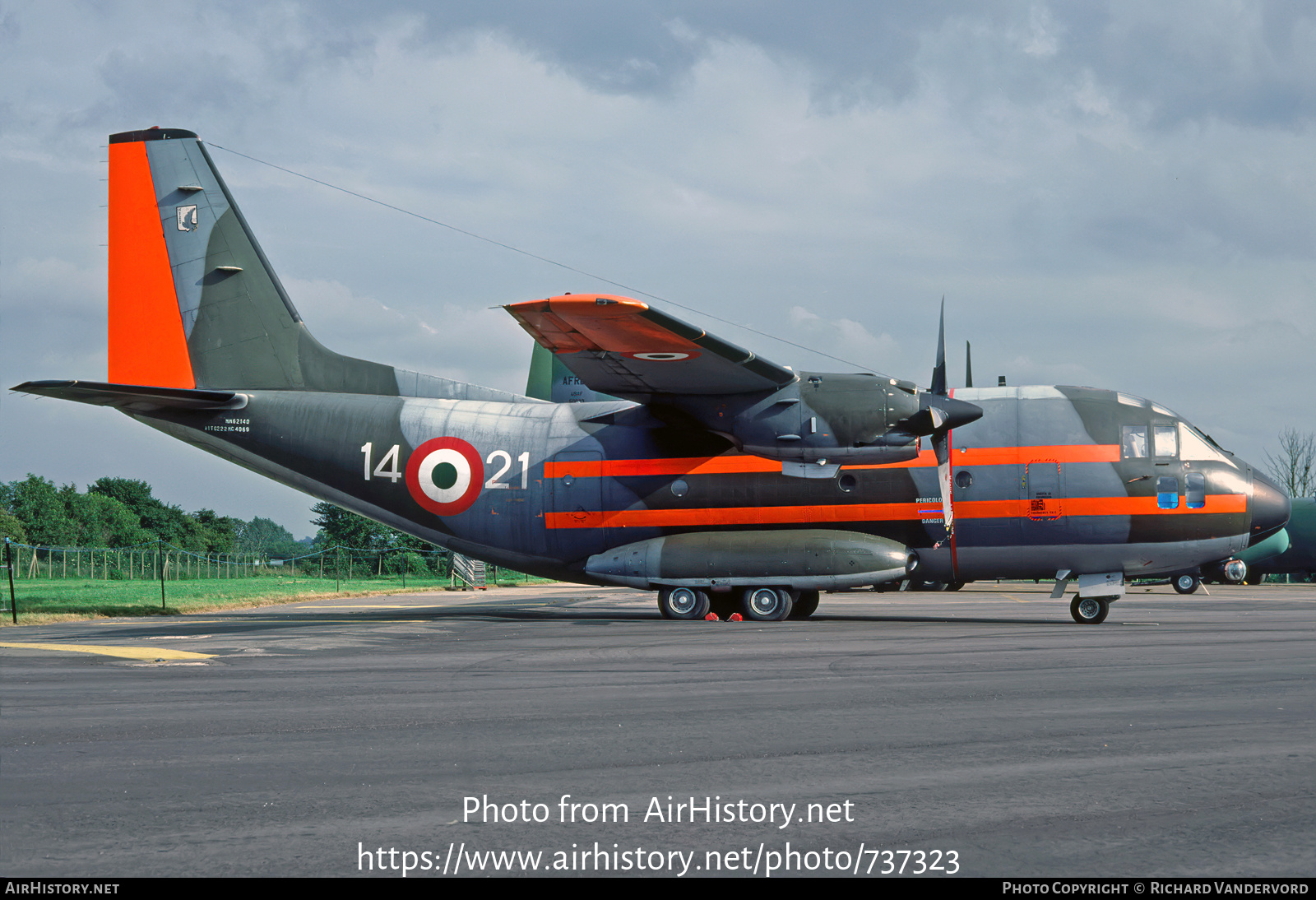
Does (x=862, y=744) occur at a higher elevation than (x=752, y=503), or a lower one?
lower

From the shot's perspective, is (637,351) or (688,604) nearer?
(637,351)

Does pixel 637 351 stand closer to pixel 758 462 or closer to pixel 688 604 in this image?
pixel 758 462

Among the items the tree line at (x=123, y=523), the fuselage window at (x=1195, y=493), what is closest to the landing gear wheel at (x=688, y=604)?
the fuselage window at (x=1195, y=493)

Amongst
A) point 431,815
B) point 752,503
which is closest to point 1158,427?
point 752,503

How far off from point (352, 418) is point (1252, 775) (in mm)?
18939

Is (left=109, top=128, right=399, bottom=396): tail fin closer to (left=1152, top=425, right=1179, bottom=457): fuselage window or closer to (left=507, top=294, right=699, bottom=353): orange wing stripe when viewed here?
(left=507, top=294, right=699, bottom=353): orange wing stripe

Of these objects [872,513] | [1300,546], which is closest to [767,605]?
[872,513]

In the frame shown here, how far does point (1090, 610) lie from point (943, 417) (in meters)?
4.61

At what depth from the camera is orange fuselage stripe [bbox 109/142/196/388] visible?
874 inches

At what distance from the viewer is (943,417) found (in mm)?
18688

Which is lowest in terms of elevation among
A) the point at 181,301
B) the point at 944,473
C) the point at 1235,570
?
the point at 1235,570

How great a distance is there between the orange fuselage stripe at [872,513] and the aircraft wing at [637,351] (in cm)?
257

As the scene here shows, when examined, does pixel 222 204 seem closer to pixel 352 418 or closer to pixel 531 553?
pixel 352 418
